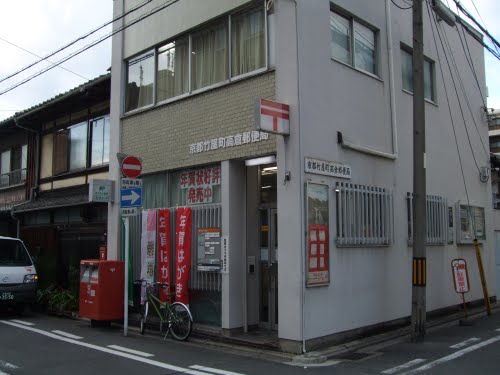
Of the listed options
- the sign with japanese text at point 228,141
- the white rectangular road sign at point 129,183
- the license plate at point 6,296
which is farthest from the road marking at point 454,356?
the license plate at point 6,296

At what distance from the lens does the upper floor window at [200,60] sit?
10172 mm

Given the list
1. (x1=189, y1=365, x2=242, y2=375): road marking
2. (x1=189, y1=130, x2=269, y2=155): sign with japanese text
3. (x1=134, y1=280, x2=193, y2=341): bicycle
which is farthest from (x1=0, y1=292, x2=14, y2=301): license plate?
(x1=189, y1=365, x2=242, y2=375): road marking

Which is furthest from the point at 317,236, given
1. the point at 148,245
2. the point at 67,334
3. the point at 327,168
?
the point at 67,334

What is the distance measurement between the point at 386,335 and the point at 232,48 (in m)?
6.41

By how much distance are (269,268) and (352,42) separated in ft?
15.8

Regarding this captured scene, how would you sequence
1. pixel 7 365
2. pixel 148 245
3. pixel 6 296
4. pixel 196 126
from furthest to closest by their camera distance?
pixel 6 296, pixel 148 245, pixel 196 126, pixel 7 365

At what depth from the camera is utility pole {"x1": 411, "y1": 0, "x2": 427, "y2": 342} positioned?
9273mm

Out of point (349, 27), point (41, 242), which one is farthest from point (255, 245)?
point (41, 242)

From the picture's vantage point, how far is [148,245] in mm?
11648

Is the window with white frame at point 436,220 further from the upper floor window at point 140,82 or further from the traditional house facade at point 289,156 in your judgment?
the upper floor window at point 140,82

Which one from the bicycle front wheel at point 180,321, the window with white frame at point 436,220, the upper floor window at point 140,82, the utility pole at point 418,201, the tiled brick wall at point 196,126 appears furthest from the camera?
the upper floor window at point 140,82

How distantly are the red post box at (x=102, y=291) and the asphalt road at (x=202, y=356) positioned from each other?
20.3 inches

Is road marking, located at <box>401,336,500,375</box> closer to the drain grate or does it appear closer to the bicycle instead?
the drain grate

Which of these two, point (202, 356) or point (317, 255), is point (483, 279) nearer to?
point (317, 255)
